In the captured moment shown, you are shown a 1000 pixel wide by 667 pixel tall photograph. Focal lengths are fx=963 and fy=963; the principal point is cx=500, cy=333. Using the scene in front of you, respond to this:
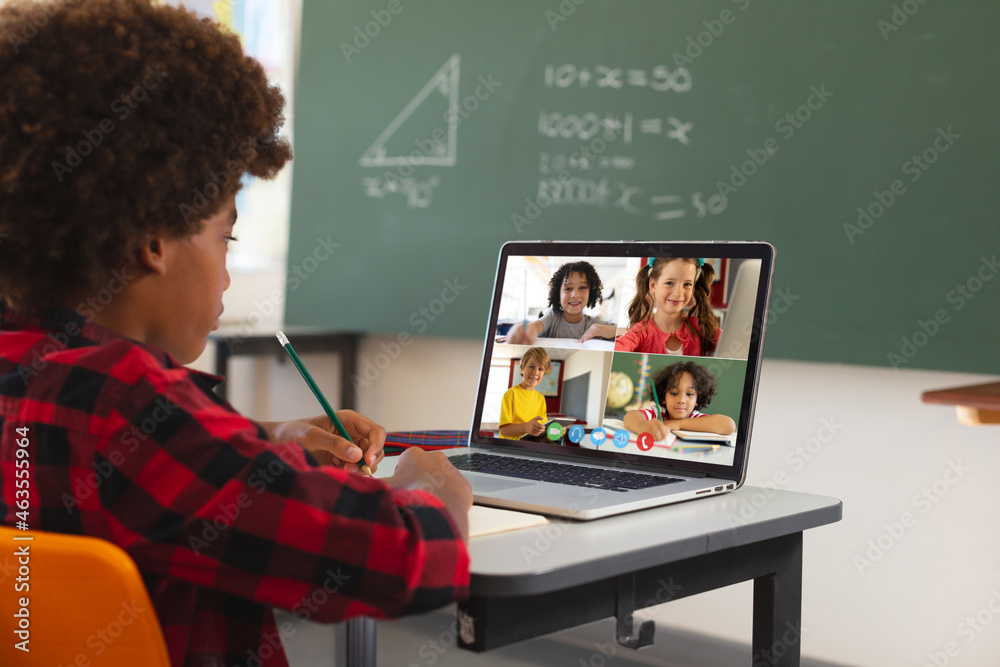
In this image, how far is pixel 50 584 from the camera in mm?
708

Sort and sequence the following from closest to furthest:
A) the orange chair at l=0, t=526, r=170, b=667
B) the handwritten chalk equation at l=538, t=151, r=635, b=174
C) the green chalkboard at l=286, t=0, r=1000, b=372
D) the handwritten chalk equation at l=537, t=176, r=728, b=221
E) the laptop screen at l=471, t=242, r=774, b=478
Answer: the orange chair at l=0, t=526, r=170, b=667, the laptop screen at l=471, t=242, r=774, b=478, the green chalkboard at l=286, t=0, r=1000, b=372, the handwritten chalk equation at l=537, t=176, r=728, b=221, the handwritten chalk equation at l=538, t=151, r=635, b=174

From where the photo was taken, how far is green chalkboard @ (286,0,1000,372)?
2.04 meters

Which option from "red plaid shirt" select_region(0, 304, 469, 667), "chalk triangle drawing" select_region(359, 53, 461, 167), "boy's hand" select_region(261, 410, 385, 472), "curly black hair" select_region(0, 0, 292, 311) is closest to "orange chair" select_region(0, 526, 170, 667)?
"red plaid shirt" select_region(0, 304, 469, 667)

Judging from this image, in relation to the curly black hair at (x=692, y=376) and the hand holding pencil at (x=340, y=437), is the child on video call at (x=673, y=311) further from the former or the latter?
the hand holding pencil at (x=340, y=437)

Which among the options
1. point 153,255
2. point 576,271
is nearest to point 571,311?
point 576,271

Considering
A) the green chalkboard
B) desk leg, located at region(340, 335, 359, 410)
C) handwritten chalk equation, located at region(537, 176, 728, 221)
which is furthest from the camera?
desk leg, located at region(340, 335, 359, 410)

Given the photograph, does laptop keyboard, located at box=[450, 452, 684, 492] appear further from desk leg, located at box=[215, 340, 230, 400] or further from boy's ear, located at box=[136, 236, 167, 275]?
desk leg, located at box=[215, 340, 230, 400]

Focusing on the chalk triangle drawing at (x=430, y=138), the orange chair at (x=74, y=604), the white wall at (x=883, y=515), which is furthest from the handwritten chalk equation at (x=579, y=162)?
the orange chair at (x=74, y=604)

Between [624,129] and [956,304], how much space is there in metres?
0.91

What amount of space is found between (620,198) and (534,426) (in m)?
1.30

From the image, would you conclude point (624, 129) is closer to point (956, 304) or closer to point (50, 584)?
point (956, 304)

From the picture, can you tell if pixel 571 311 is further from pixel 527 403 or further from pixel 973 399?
pixel 973 399

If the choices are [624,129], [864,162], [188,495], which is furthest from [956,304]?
[188,495]

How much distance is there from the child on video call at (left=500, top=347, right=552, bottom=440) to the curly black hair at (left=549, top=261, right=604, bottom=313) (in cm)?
7
